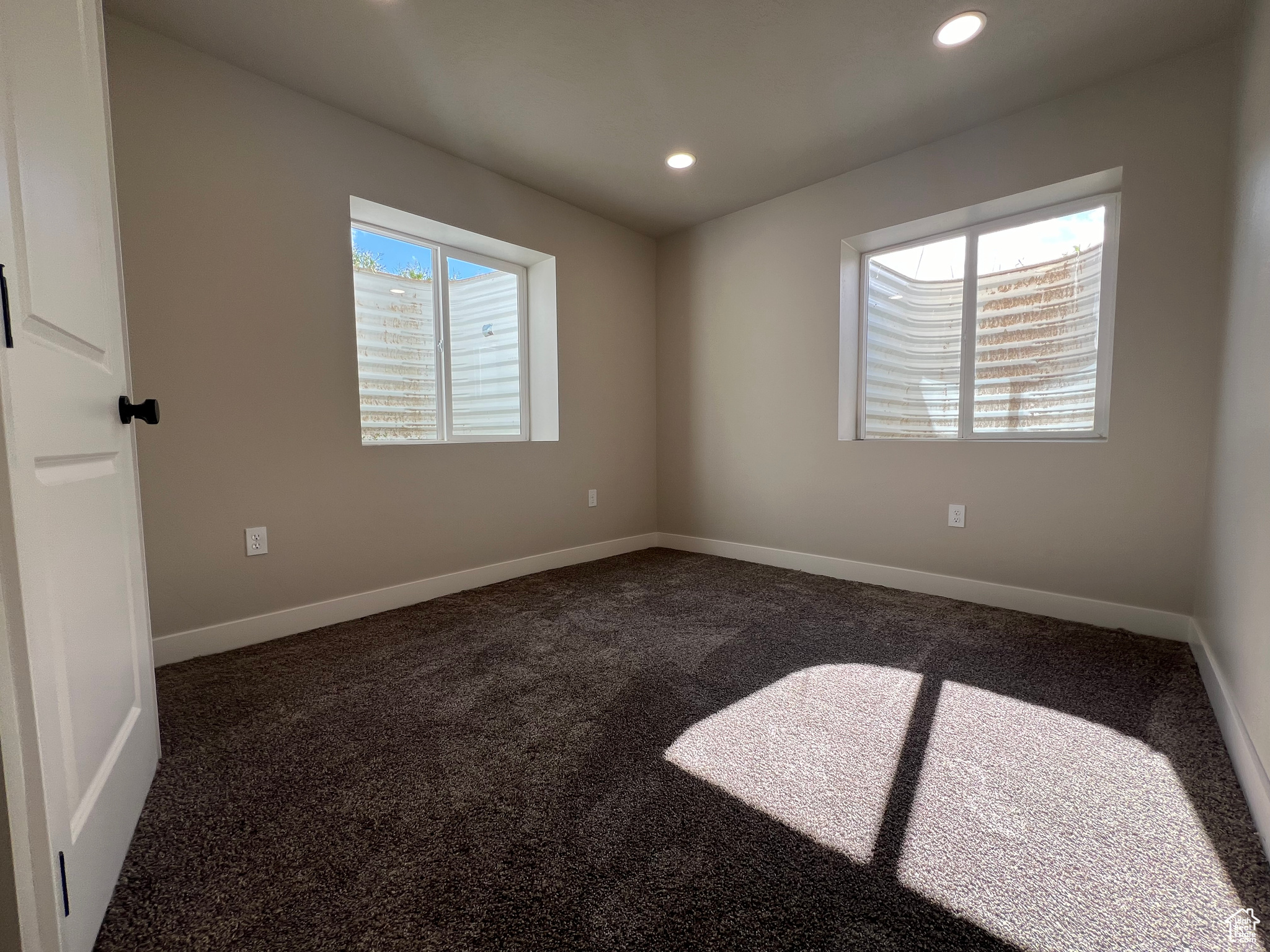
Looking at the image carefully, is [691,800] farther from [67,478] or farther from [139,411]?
[139,411]

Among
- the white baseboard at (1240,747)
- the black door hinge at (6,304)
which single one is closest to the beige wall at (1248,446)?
the white baseboard at (1240,747)

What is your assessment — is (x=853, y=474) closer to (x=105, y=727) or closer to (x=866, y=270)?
(x=866, y=270)

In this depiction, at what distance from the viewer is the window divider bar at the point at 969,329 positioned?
2.93 meters

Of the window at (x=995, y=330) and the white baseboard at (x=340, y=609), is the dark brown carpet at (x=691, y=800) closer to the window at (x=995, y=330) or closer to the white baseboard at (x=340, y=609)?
the white baseboard at (x=340, y=609)

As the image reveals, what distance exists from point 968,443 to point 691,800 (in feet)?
7.78

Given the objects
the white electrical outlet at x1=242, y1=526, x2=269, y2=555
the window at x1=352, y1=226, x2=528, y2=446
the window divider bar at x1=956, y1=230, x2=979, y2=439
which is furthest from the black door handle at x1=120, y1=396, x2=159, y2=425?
the window divider bar at x1=956, y1=230, x2=979, y2=439

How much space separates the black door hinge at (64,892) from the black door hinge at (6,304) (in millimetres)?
721

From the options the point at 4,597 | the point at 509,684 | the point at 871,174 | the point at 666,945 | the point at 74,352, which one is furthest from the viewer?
the point at 871,174

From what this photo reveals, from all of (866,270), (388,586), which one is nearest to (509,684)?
(388,586)

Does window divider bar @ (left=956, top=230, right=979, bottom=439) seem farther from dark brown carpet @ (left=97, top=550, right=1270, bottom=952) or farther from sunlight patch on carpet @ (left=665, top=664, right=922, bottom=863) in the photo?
sunlight patch on carpet @ (left=665, top=664, right=922, bottom=863)

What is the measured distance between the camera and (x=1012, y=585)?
2.70m

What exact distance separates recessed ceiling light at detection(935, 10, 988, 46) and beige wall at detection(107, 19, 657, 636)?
7.23ft

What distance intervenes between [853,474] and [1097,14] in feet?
6.93

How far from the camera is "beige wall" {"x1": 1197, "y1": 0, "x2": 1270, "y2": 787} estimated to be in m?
1.33
